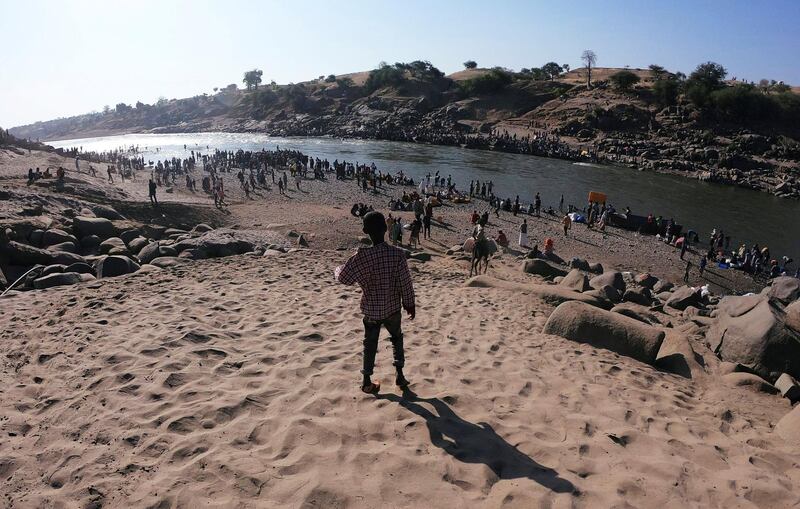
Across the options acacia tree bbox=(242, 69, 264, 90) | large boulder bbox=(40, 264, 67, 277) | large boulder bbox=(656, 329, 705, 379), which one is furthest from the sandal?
acacia tree bbox=(242, 69, 264, 90)

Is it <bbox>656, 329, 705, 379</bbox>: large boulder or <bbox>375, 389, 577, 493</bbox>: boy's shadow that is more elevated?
<bbox>375, 389, 577, 493</bbox>: boy's shadow

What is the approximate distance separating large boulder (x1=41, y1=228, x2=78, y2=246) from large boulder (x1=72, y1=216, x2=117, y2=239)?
810 millimetres

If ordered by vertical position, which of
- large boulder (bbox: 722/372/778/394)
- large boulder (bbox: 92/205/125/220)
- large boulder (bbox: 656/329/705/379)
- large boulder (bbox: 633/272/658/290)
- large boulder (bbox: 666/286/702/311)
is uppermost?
large boulder (bbox: 92/205/125/220)

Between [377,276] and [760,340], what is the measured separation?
625 cm

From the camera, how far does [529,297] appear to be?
930 centimetres

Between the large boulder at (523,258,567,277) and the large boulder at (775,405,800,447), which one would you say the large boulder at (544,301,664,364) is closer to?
the large boulder at (775,405,800,447)

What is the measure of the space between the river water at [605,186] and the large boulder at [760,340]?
24.3m

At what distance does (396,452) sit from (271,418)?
47.9 inches

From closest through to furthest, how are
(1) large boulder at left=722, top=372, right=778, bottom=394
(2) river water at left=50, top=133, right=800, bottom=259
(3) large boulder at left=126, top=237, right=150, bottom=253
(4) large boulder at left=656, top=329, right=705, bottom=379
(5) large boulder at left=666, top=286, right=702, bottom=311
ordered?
(1) large boulder at left=722, top=372, right=778, bottom=394
(4) large boulder at left=656, top=329, right=705, bottom=379
(3) large boulder at left=126, top=237, right=150, bottom=253
(5) large boulder at left=666, top=286, right=702, bottom=311
(2) river water at left=50, top=133, right=800, bottom=259

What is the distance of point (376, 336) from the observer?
15.3 feet

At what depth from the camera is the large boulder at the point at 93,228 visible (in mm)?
14094

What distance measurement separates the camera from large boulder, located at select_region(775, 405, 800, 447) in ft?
15.6

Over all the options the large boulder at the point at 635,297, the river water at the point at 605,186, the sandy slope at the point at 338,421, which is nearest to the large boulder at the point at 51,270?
the sandy slope at the point at 338,421

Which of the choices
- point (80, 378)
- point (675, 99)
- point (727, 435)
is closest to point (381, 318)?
point (80, 378)
